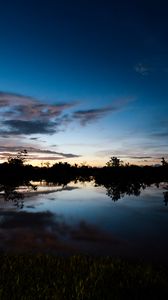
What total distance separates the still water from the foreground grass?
400cm

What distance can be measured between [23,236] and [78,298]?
10.7 meters

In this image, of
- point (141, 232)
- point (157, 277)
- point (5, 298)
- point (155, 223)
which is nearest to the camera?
point (5, 298)

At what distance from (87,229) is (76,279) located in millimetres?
11145

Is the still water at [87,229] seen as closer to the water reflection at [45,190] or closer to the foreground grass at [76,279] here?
the foreground grass at [76,279]

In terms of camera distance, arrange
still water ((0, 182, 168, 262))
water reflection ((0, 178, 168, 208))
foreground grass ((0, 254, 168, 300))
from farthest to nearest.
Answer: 1. water reflection ((0, 178, 168, 208))
2. still water ((0, 182, 168, 262))
3. foreground grass ((0, 254, 168, 300))

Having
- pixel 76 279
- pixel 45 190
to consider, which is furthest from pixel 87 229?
pixel 45 190

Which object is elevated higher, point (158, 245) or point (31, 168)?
point (31, 168)

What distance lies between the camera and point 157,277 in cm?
1120

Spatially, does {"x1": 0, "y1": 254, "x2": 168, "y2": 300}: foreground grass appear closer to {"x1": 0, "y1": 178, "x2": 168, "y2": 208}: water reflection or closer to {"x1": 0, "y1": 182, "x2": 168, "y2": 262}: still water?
{"x1": 0, "y1": 182, "x2": 168, "y2": 262}: still water

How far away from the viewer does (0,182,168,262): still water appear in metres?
17.2

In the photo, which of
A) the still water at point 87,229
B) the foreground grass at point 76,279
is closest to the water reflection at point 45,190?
the still water at point 87,229

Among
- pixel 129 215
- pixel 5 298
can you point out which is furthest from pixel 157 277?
pixel 129 215

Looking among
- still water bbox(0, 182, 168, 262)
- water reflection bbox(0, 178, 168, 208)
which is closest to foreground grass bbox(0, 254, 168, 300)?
still water bbox(0, 182, 168, 262)

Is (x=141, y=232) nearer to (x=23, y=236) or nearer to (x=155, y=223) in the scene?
(x=155, y=223)
